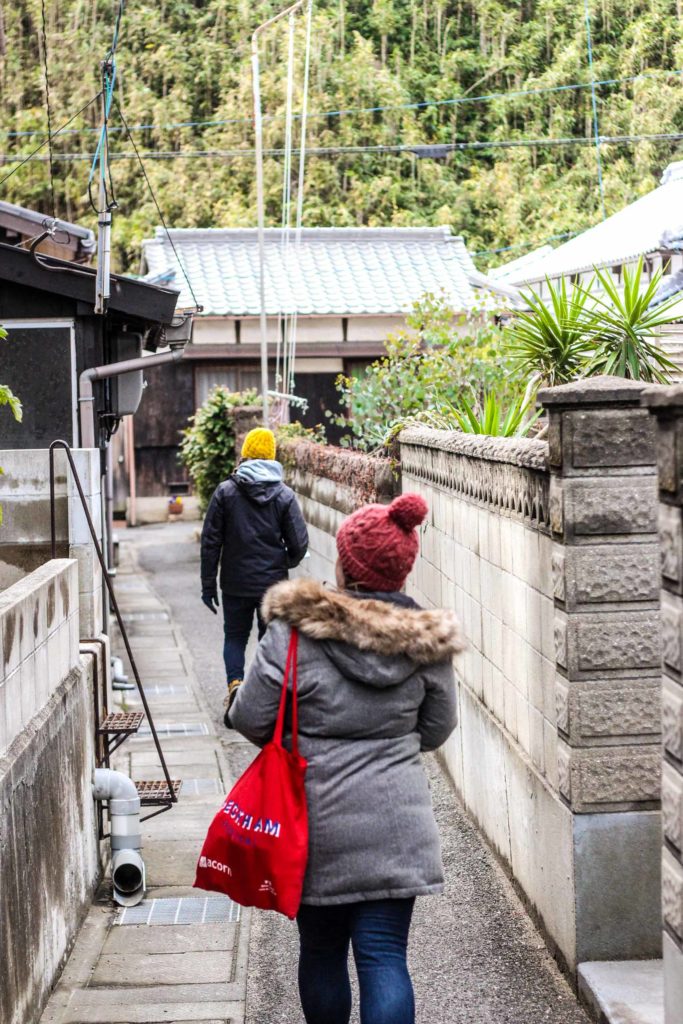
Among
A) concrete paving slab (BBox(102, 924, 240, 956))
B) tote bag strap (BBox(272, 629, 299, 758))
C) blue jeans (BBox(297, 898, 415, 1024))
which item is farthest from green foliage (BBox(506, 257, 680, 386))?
blue jeans (BBox(297, 898, 415, 1024))

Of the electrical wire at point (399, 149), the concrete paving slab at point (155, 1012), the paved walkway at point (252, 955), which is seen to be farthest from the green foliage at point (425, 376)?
the electrical wire at point (399, 149)

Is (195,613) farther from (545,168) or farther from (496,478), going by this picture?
(545,168)

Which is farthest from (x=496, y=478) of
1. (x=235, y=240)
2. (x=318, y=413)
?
(x=235, y=240)

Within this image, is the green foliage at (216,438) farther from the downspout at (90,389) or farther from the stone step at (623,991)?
the stone step at (623,991)

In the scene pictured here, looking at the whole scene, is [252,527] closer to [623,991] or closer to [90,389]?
[90,389]

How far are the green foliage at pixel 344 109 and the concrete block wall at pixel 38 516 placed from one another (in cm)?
2106

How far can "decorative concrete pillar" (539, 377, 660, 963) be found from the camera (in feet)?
14.4

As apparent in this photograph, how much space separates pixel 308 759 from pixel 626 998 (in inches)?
60.4

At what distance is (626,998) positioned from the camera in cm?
416

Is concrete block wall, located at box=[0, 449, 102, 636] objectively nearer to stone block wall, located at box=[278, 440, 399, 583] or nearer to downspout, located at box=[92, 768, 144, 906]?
downspout, located at box=[92, 768, 144, 906]

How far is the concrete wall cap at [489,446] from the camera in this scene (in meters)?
4.98

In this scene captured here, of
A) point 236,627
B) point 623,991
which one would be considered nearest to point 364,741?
point 623,991

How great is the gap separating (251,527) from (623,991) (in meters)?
4.85

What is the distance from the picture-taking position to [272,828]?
3434mm
